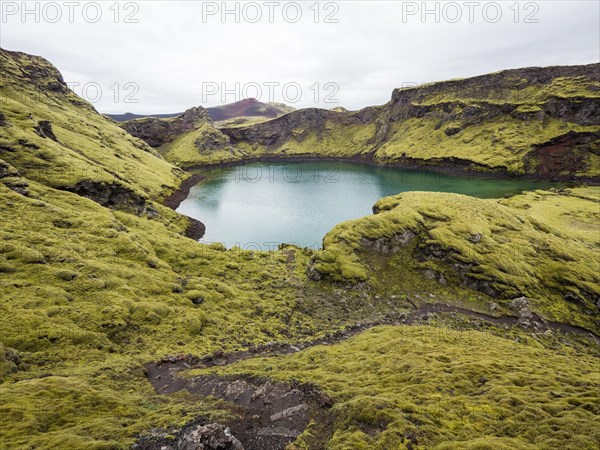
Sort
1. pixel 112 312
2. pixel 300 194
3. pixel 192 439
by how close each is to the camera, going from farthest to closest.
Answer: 1. pixel 300 194
2. pixel 112 312
3. pixel 192 439

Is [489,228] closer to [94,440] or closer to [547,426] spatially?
[547,426]

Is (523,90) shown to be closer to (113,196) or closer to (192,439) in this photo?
(113,196)

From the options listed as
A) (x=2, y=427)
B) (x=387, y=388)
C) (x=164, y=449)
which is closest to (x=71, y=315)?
(x=2, y=427)

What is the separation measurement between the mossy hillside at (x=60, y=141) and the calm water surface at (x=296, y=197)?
1820 cm

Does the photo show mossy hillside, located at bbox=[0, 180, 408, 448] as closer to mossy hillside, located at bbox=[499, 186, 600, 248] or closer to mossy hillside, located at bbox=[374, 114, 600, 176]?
mossy hillside, located at bbox=[499, 186, 600, 248]

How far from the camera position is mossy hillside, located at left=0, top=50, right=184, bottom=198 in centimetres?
5253

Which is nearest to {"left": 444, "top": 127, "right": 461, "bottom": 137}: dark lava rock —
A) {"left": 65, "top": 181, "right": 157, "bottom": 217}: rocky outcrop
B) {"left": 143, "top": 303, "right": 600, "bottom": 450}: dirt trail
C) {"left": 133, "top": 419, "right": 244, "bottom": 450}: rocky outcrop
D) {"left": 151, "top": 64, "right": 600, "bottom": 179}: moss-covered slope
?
{"left": 151, "top": 64, "right": 600, "bottom": 179}: moss-covered slope

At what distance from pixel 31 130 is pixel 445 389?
80105 millimetres

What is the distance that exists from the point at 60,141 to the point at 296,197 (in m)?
70.2

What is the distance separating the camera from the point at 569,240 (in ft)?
166

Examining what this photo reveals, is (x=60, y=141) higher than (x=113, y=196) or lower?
higher

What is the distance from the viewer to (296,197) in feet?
376

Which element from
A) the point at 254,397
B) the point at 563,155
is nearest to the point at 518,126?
the point at 563,155

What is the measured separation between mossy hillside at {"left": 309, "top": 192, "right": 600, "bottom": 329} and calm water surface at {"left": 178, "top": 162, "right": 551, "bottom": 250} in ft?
62.0
